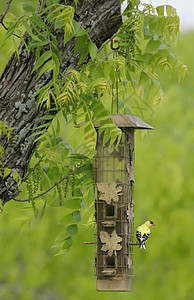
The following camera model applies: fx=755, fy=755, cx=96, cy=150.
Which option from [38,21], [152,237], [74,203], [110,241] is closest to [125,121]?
[74,203]

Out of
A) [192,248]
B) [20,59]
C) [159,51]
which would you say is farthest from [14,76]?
[192,248]

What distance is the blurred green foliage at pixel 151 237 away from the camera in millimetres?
13422

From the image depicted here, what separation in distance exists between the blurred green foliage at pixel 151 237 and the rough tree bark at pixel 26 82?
26.7ft

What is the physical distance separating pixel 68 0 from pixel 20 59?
1.53 feet

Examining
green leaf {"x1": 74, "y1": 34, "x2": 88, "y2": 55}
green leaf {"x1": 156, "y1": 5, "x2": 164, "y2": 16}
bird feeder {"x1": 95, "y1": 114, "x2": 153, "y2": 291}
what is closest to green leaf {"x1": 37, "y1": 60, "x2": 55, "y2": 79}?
green leaf {"x1": 74, "y1": 34, "x2": 88, "y2": 55}

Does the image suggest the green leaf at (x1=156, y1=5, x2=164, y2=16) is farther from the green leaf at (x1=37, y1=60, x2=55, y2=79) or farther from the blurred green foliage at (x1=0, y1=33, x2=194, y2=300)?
the blurred green foliage at (x1=0, y1=33, x2=194, y2=300)

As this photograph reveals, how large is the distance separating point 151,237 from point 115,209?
8.52 metres

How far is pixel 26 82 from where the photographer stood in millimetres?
4625

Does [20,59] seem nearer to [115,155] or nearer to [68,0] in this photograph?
[68,0]

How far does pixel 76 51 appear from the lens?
15.0 feet

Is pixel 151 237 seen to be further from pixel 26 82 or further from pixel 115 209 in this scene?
pixel 26 82

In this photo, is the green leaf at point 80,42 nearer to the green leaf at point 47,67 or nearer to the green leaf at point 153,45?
the green leaf at point 47,67

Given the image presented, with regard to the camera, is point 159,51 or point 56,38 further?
point 159,51

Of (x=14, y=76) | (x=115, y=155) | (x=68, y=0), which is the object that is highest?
(x=68, y=0)
